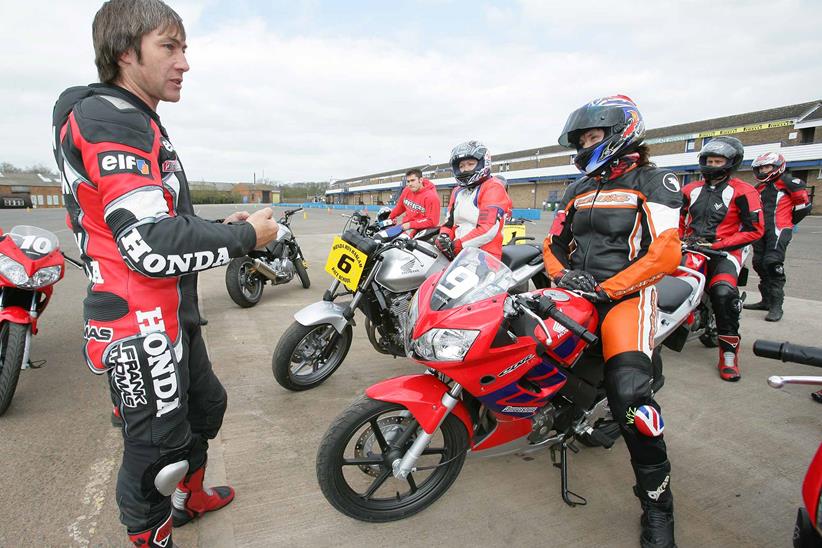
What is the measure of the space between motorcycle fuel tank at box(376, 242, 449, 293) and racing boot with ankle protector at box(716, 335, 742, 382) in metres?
2.63

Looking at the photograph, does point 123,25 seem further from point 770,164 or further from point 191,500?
point 770,164

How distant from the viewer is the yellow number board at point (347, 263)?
10.5ft

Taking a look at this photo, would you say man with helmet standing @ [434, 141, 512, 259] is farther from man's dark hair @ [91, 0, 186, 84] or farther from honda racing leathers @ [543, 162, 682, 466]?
man's dark hair @ [91, 0, 186, 84]

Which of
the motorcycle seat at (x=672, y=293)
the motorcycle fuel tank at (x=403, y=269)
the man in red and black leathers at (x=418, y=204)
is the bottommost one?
the motorcycle seat at (x=672, y=293)

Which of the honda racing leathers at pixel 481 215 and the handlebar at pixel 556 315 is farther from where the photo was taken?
the honda racing leathers at pixel 481 215

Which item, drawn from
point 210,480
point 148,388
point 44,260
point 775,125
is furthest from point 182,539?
point 775,125

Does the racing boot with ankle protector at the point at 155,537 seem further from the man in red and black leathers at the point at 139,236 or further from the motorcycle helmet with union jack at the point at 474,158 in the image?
the motorcycle helmet with union jack at the point at 474,158

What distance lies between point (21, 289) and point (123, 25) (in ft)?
8.35

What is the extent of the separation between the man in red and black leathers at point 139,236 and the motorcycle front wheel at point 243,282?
4086 millimetres

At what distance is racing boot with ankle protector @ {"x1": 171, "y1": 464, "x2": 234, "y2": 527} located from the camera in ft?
6.36

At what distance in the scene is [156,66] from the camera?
4.53 ft

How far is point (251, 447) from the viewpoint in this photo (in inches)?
102

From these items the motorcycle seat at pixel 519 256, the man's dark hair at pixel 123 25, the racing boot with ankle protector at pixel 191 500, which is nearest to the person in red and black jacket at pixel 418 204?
the motorcycle seat at pixel 519 256

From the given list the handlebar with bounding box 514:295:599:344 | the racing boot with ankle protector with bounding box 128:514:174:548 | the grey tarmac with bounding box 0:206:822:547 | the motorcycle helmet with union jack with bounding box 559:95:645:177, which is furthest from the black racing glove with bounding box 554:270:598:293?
the racing boot with ankle protector with bounding box 128:514:174:548
